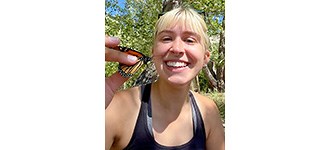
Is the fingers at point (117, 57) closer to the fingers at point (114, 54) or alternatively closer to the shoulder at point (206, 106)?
the fingers at point (114, 54)

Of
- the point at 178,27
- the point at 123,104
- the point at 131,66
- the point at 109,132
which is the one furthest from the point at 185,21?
the point at 109,132

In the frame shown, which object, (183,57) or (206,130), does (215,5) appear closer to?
(183,57)

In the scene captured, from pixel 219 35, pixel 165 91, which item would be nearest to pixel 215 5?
pixel 219 35

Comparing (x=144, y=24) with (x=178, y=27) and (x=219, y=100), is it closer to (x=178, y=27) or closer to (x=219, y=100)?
(x=178, y=27)

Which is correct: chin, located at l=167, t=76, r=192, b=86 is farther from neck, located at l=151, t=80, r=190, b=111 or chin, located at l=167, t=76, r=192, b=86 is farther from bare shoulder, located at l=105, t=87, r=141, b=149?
bare shoulder, located at l=105, t=87, r=141, b=149

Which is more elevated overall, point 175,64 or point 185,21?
point 185,21

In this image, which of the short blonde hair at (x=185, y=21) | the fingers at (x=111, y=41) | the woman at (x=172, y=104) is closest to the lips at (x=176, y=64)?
the woman at (x=172, y=104)

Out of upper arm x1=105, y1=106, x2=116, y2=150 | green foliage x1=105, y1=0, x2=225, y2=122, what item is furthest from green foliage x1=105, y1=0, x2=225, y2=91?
upper arm x1=105, y1=106, x2=116, y2=150
